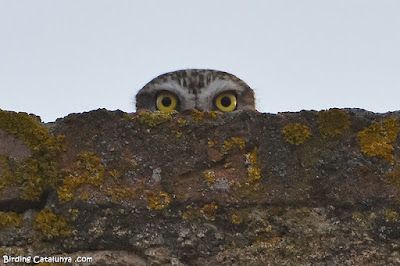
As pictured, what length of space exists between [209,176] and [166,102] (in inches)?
154

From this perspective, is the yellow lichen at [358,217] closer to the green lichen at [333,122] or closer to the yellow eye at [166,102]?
the green lichen at [333,122]

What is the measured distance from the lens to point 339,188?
2979mm

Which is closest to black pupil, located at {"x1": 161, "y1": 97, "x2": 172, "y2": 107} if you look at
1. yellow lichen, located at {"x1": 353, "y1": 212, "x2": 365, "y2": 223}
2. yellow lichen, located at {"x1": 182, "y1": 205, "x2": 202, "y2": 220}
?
yellow lichen, located at {"x1": 182, "y1": 205, "x2": 202, "y2": 220}

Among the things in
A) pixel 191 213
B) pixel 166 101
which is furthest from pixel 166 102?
pixel 191 213

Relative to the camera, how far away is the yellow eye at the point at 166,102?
6781 mm

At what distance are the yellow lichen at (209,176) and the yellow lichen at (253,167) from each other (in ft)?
0.47

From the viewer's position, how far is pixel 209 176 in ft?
9.94

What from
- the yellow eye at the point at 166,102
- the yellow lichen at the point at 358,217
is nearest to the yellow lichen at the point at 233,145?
the yellow lichen at the point at 358,217

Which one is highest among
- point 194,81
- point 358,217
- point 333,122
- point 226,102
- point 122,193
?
point 194,81

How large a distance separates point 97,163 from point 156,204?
30cm

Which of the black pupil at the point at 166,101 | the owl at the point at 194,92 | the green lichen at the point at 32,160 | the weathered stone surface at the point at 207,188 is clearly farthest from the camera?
the black pupil at the point at 166,101

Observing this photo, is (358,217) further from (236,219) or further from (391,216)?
(236,219)

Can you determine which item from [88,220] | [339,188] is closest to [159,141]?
[88,220]

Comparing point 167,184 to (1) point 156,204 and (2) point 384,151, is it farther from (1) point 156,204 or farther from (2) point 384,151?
(2) point 384,151
